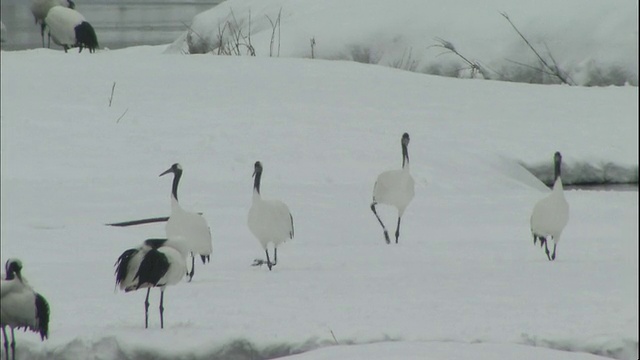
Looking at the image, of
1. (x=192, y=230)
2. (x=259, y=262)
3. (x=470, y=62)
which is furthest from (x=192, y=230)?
(x=470, y=62)

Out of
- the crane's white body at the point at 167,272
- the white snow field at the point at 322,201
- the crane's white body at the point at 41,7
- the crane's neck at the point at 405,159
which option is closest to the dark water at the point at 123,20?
the crane's white body at the point at 41,7

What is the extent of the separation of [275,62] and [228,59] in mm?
595

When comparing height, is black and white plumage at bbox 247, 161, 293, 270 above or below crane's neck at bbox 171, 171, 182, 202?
below

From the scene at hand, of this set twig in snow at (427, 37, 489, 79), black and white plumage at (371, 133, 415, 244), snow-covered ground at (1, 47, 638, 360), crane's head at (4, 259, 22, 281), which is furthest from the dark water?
crane's head at (4, 259, 22, 281)

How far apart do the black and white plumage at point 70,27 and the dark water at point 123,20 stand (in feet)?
28.2

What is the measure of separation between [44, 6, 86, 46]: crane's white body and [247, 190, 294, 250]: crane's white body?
9354mm

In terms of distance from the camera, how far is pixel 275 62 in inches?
703

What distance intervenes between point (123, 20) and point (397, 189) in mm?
22464

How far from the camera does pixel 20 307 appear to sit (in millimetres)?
7527

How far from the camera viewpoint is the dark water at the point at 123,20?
29406 mm

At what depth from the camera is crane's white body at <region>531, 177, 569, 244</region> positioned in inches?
406

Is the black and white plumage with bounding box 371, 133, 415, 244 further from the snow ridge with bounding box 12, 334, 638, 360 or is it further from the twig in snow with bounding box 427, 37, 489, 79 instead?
the twig in snow with bounding box 427, 37, 489, 79

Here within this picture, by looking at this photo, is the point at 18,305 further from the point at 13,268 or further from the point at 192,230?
the point at 192,230

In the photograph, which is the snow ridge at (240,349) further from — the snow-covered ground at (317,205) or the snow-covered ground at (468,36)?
the snow-covered ground at (468,36)
